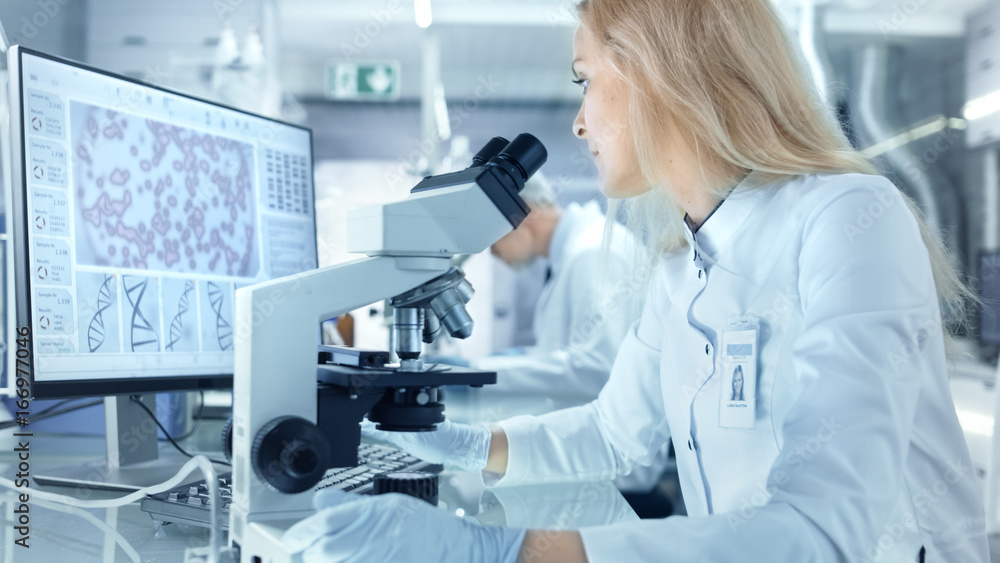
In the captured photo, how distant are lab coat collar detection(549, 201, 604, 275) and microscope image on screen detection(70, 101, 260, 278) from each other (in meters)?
1.86

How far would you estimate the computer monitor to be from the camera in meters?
0.89

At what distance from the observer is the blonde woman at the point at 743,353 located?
0.59 metres

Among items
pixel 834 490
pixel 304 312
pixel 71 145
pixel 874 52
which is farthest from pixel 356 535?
pixel 874 52

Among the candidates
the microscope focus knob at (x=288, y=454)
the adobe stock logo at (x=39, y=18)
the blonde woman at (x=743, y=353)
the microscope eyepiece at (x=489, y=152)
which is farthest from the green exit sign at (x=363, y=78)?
the microscope focus knob at (x=288, y=454)

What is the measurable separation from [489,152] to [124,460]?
0.81m

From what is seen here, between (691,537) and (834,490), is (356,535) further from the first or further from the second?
(834,490)

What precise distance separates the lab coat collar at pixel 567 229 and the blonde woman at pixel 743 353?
1.61 m

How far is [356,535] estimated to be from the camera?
542mm

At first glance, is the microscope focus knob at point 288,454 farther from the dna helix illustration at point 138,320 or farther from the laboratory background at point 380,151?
the dna helix illustration at point 138,320

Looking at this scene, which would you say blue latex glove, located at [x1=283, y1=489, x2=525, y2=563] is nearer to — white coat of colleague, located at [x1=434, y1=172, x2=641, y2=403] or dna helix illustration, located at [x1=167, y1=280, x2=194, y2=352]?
dna helix illustration, located at [x1=167, y1=280, x2=194, y2=352]

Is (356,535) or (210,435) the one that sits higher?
(356,535)

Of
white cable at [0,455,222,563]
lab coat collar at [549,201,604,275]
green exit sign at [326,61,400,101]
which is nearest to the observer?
white cable at [0,455,222,563]

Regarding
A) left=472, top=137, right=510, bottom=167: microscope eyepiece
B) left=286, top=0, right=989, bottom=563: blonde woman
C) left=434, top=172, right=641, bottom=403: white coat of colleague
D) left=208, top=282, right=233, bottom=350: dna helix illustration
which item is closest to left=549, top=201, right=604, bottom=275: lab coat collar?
left=434, top=172, right=641, bottom=403: white coat of colleague

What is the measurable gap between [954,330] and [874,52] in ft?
13.8
